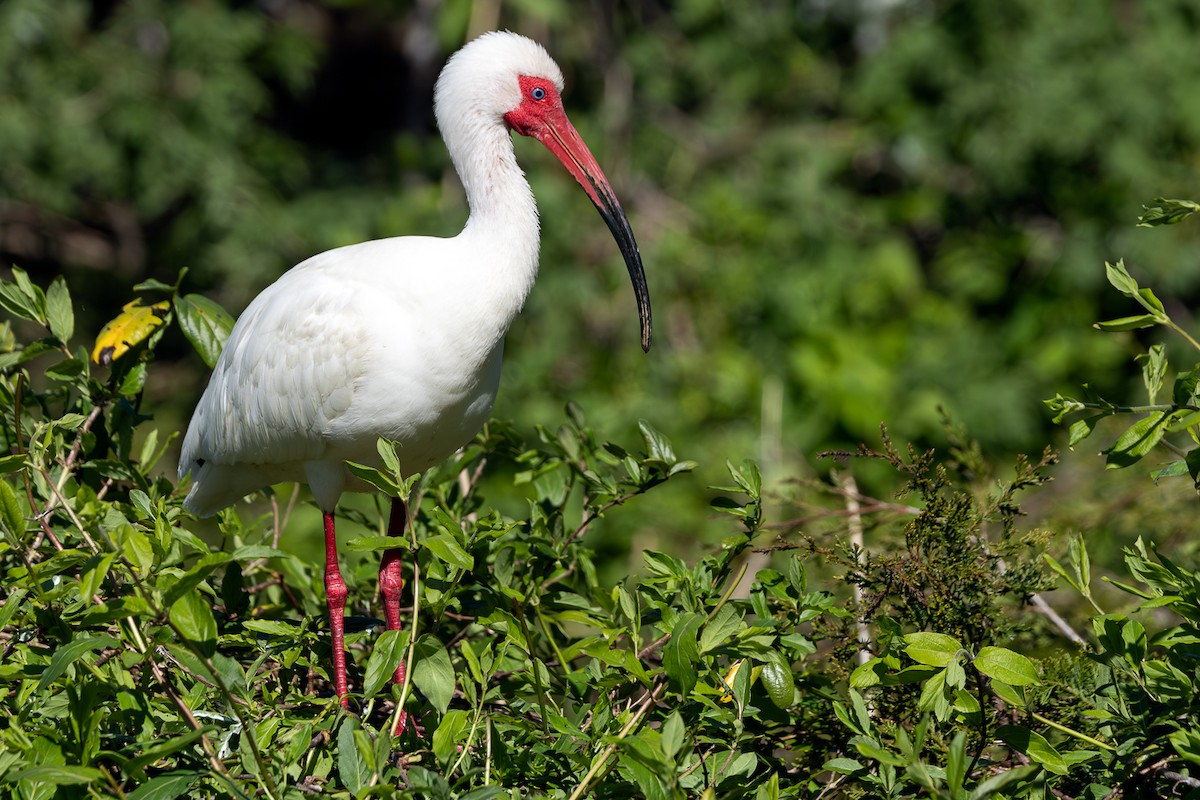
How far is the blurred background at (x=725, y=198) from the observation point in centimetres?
789

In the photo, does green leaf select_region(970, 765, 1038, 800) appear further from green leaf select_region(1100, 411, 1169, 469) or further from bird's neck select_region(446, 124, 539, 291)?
bird's neck select_region(446, 124, 539, 291)

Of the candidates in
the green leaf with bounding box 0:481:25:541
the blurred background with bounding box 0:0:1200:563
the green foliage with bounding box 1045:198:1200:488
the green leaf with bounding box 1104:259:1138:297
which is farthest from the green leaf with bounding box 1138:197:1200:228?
the blurred background with bounding box 0:0:1200:563

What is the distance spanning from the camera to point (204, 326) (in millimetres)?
3754

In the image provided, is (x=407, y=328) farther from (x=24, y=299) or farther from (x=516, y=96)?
(x=24, y=299)

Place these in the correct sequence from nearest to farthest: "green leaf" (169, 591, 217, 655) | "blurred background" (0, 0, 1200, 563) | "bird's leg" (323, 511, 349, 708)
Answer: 1. "green leaf" (169, 591, 217, 655)
2. "bird's leg" (323, 511, 349, 708)
3. "blurred background" (0, 0, 1200, 563)

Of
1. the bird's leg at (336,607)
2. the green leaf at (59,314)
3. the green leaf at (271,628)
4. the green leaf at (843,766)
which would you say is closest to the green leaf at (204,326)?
the green leaf at (59,314)

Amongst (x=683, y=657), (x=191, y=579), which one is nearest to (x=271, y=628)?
(x=191, y=579)

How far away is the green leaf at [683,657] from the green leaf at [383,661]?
0.50 m

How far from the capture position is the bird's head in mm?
3738

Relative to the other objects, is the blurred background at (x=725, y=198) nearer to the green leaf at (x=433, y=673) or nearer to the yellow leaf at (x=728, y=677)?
the yellow leaf at (x=728, y=677)

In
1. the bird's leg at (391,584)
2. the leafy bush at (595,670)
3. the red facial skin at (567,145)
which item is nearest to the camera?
the leafy bush at (595,670)

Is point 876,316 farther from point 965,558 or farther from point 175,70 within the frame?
point 965,558

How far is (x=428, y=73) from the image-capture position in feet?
28.9

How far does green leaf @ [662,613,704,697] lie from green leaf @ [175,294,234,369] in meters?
1.82
